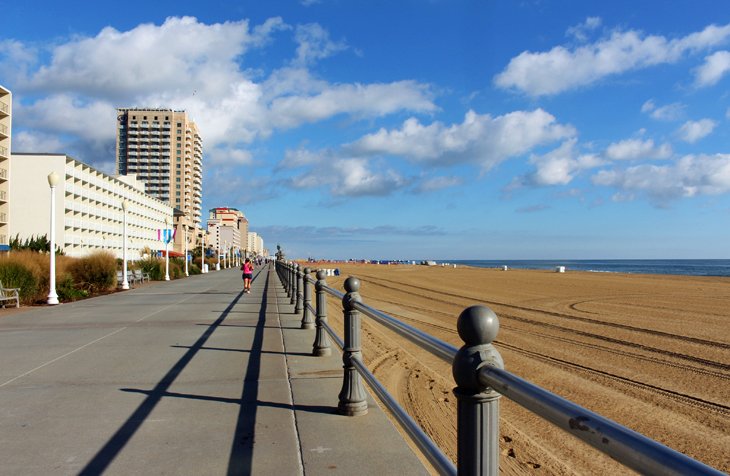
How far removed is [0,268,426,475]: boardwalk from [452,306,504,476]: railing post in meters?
1.75

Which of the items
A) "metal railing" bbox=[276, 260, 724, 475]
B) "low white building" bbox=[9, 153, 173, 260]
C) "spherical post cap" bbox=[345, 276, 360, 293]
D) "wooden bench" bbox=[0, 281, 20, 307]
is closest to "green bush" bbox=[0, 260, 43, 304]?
"wooden bench" bbox=[0, 281, 20, 307]

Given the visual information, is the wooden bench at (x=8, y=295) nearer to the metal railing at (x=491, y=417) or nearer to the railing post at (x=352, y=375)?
the railing post at (x=352, y=375)

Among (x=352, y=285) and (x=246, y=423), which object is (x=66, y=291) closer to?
(x=246, y=423)

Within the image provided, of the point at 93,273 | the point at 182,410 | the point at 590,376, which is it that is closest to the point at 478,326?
the point at 182,410

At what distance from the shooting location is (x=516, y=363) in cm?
899

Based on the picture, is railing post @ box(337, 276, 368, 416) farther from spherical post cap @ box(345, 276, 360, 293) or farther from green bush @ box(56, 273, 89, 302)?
green bush @ box(56, 273, 89, 302)

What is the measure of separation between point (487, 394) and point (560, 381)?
6.48 metres

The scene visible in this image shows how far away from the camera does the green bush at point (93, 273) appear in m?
22.7

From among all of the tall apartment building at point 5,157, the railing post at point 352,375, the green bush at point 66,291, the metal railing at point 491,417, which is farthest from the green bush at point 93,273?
the tall apartment building at point 5,157

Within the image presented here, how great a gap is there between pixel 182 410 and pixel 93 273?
797 inches

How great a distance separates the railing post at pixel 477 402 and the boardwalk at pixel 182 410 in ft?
5.74

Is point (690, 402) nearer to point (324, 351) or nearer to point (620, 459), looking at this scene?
point (324, 351)

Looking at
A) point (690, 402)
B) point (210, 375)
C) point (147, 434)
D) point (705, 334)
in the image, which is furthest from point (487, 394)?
point (705, 334)

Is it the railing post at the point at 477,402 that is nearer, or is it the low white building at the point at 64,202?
the railing post at the point at 477,402
